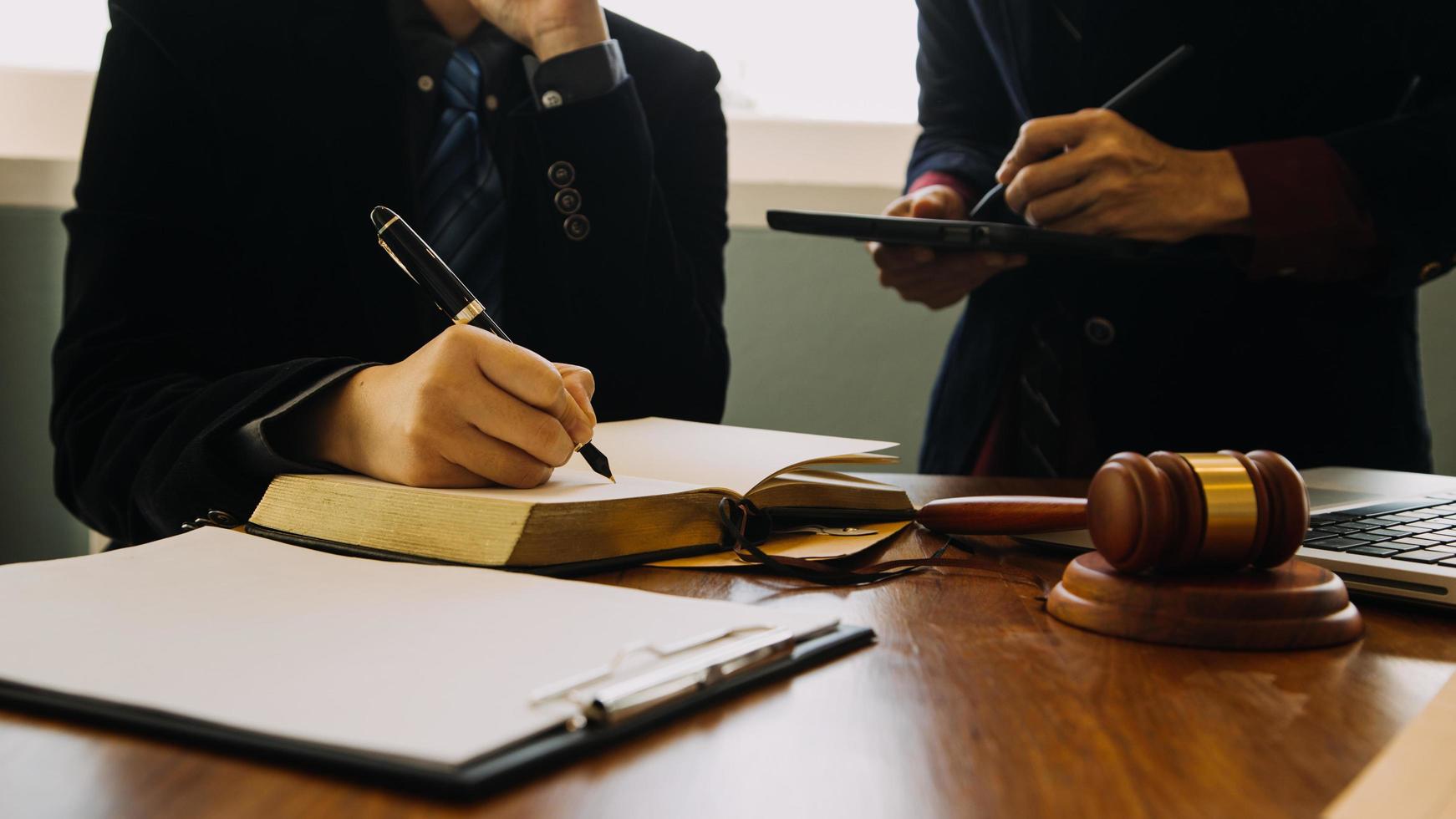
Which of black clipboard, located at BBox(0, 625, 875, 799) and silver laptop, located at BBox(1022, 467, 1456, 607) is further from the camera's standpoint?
silver laptop, located at BBox(1022, 467, 1456, 607)

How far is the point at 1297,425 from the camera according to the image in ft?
3.76

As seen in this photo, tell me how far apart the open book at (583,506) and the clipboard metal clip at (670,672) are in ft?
0.54

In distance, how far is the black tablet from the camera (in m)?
0.92

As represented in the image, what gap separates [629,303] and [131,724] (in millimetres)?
854

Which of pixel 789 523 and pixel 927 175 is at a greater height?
pixel 927 175

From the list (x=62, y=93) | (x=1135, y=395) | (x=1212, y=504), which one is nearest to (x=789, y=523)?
(x=1212, y=504)

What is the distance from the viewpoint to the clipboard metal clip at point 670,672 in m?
0.32

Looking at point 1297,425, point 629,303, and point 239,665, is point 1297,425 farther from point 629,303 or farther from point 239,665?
point 239,665

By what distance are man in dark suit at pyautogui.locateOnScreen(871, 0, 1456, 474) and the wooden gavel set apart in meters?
0.60

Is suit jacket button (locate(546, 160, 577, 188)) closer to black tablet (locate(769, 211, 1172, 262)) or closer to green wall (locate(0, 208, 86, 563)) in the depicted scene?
black tablet (locate(769, 211, 1172, 262))

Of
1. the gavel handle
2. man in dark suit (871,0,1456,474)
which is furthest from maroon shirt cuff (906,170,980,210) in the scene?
the gavel handle

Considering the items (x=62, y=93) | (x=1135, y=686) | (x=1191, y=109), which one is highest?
(x=1191, y=109)

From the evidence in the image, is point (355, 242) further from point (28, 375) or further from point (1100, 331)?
point (28, 375)

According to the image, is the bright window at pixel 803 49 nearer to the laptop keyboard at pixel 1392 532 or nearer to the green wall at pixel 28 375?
the green wall at pixel 28 375
